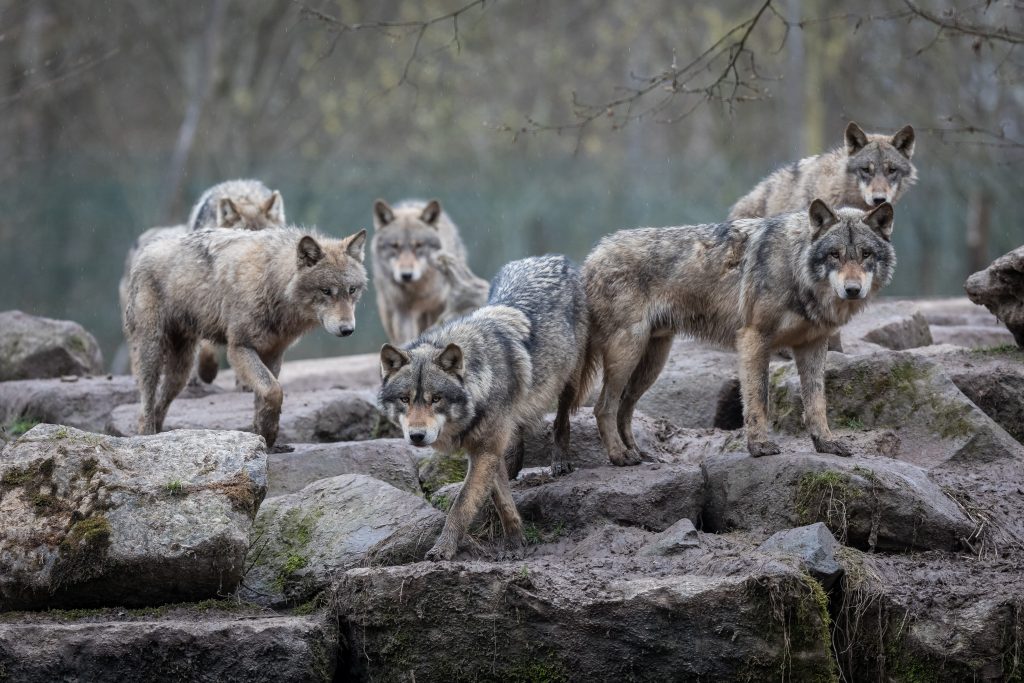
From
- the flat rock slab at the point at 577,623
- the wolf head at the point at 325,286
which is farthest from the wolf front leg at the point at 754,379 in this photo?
the wolf head at the point at 325,286

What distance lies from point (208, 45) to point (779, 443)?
20.1 metres

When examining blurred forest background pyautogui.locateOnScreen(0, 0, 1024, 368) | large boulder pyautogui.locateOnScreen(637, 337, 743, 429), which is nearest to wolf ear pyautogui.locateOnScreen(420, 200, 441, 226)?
blurred forest background pyautogui.locateOnScreen(0, 0, 1024, 368)

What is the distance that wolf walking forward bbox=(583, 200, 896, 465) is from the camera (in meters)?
6.52

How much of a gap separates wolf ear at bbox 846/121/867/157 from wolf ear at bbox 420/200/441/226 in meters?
5.42

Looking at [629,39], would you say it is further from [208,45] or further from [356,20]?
[208,45]

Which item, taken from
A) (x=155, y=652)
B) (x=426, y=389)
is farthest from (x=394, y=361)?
(x=155, y=652)

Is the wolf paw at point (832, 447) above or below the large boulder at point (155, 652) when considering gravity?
above

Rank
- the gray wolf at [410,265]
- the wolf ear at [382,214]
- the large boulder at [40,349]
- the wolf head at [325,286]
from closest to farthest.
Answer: the wolf head at [325,286]
the large boulder at [40,349]
the gray wolf at [410,265]
the wolf ear at [382,214]

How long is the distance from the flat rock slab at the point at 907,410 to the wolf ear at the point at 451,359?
2.61 m

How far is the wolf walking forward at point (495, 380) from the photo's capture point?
5852 millimetres

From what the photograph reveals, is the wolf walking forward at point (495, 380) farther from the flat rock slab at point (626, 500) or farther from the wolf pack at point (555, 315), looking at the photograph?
the flat rock slab at point (626, 500)

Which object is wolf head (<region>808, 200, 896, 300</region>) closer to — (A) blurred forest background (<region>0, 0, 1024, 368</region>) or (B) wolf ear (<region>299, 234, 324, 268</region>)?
(B) wolf ear (<region>299, 234, 324, 268</region>)

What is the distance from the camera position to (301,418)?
8.80m

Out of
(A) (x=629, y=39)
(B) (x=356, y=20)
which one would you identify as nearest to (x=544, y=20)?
(A) (x=629, y=39)
